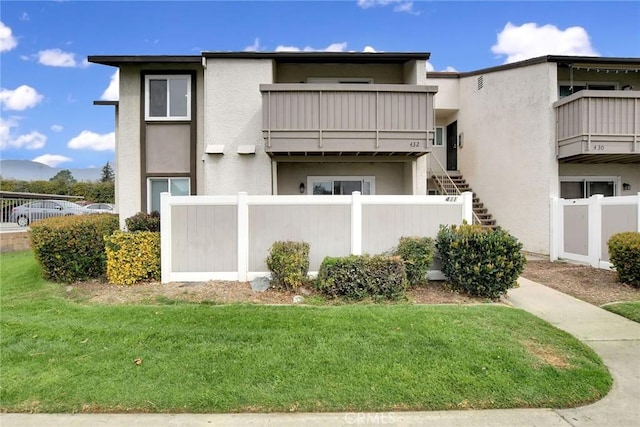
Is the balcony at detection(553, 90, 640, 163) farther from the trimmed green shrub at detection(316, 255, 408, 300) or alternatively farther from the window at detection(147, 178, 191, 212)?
the window at detection(147, 178, 191, 212)

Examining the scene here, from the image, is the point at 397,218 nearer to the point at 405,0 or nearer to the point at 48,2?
the point at 405,0

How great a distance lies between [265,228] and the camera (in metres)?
8.02

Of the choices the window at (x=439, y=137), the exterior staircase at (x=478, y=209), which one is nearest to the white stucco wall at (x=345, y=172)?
the exterior staircase at (x=478, y=209)

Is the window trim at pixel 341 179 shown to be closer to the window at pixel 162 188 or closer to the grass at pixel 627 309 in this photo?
the window at pixel 162 188

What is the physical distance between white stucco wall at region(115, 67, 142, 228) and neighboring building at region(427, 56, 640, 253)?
1186cm

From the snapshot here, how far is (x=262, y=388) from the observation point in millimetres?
3594

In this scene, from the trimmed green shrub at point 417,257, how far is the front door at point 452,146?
34.1ft

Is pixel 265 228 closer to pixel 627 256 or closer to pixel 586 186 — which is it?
pixel 627 256

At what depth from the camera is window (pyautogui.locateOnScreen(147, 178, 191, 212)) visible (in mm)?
11781

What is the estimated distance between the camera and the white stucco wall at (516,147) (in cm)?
1198

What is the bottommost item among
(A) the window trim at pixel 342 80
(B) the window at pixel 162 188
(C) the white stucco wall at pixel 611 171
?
(B) the window at pixel 162 188

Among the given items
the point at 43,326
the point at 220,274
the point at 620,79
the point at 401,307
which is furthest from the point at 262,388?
the point at 620,79

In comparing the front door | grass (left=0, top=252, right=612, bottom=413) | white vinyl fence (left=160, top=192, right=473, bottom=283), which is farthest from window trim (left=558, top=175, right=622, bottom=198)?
grass (left=0, top=252, right=612, bottom=413)

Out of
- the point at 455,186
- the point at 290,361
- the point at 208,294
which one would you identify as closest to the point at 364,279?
the point at 290,361
